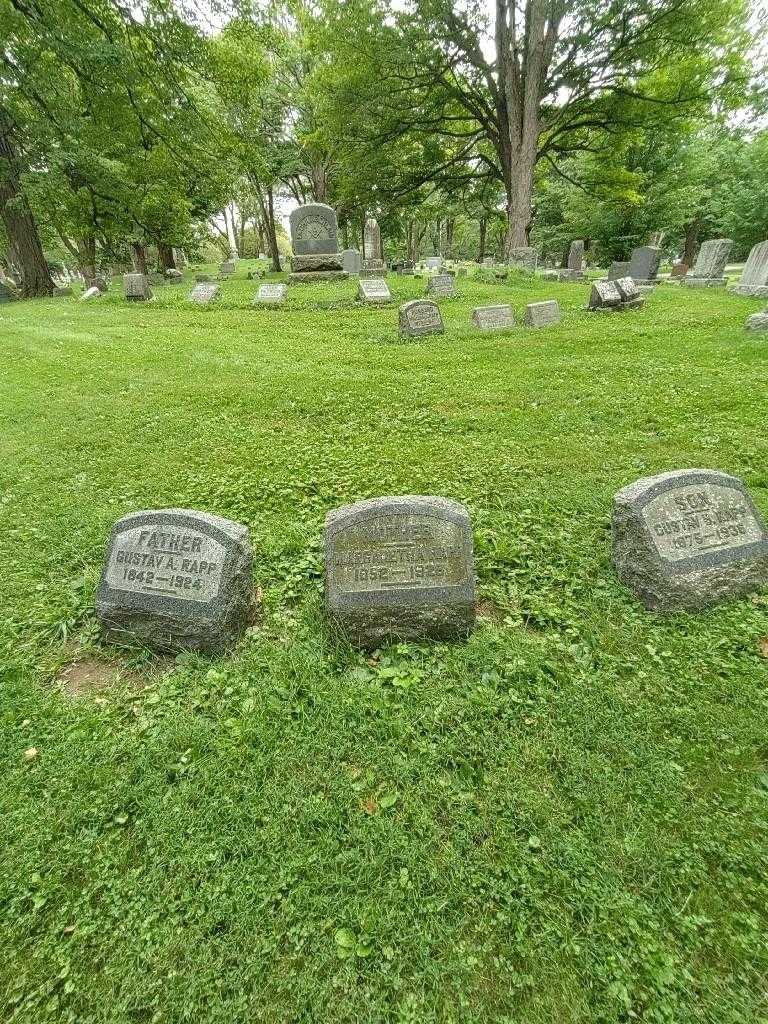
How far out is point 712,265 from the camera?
611 inches

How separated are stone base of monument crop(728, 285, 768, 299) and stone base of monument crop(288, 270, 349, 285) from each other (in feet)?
40.5

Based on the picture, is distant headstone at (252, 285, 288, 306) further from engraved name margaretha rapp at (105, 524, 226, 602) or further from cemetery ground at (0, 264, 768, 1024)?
engraved name margaretha rapp at (105, 524, 226, 602)

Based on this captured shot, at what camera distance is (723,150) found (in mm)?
28016

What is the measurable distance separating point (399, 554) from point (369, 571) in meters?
0.22

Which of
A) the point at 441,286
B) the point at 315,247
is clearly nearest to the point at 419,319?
the point at 441,286

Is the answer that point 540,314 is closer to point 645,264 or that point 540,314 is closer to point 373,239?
point 645,264

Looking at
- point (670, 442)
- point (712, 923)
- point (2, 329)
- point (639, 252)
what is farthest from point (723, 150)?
point (712, 923)

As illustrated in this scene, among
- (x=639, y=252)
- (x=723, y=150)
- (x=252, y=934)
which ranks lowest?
(x=252, y=934)

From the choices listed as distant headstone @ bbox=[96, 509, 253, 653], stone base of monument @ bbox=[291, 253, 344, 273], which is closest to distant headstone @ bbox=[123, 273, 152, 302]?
stone base of monument @ bbox=[291, 253, 344, 273]

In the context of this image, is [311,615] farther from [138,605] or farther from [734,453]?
[734,453]

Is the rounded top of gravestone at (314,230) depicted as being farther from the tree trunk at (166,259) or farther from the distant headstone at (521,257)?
the tree trunk at (166,259)

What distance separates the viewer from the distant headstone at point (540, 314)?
10609mm

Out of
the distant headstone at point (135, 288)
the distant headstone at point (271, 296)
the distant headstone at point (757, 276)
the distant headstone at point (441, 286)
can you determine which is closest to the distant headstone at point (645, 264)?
the distant headstone at point (757, 276)

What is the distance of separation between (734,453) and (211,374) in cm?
752
